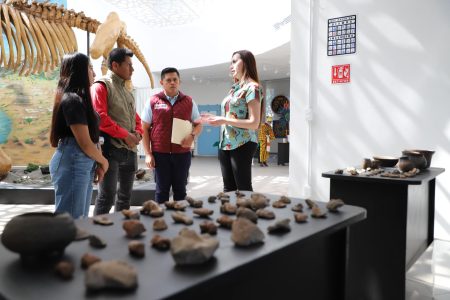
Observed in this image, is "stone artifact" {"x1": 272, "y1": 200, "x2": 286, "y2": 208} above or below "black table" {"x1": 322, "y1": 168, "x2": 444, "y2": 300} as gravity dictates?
above

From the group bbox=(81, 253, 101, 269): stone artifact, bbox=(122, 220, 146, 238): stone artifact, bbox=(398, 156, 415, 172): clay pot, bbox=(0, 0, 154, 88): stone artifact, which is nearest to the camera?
bbox=(81, 253, 101, 269): stone artifact

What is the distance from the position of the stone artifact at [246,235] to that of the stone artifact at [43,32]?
436cm

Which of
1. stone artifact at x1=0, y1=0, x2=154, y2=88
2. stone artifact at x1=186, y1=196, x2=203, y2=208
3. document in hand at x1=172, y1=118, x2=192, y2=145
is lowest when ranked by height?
stone artifact at x1=186, y1=196, x2=203, y2=208

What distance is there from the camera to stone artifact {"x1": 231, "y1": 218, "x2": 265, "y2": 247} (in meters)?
1.04

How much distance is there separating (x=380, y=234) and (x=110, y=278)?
1.88m

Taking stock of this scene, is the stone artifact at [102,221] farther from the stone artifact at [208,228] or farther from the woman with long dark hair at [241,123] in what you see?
the woman with long dark hair at [241,123]

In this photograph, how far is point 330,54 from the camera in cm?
438

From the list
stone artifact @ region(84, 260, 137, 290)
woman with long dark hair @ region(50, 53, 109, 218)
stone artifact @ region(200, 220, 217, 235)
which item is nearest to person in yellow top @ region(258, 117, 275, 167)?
woman with long dark hair @ region(50, 53, 109, 218)

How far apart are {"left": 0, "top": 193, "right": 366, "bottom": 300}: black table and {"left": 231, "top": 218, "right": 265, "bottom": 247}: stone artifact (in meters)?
0.02

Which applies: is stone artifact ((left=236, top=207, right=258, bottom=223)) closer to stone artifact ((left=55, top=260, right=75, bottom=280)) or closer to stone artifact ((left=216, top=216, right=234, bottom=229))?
stone artifact ((left=216, top=216, right=234, bottom=229))

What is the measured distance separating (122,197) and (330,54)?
9.19ft

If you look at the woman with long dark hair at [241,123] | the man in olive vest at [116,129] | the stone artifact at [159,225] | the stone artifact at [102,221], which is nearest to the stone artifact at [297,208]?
the stone artifact at [159,225]

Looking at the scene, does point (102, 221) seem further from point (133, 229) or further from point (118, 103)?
point (118, 103)

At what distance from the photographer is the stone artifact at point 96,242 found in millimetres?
1036
